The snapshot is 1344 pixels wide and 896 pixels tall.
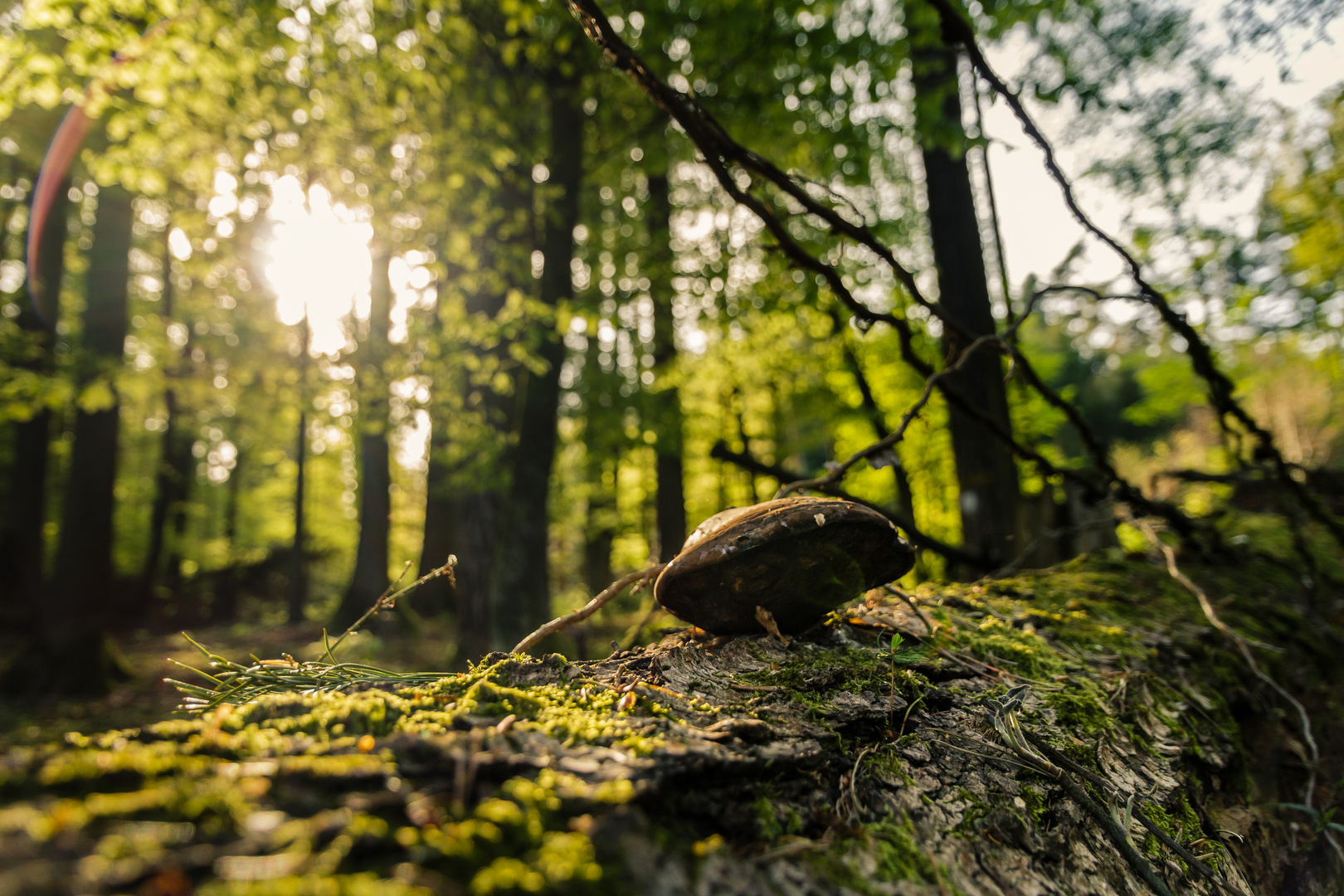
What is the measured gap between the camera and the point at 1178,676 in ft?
6.62

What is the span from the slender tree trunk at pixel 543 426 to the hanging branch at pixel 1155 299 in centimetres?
572

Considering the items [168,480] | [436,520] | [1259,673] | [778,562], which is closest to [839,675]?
[778,562]

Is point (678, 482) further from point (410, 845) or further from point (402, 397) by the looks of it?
point (410, 845)

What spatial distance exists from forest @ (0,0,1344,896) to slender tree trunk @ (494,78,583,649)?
6cm

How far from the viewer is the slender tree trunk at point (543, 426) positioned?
6.71 metres

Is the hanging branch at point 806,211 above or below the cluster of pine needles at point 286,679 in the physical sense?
above

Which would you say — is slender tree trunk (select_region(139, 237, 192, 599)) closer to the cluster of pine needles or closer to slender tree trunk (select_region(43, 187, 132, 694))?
slender tree trunk (select_region(43, 187, 132, 694))

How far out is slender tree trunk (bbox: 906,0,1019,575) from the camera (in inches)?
217

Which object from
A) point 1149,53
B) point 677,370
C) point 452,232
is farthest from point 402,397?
point 1149,53

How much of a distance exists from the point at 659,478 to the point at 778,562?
1017 cm

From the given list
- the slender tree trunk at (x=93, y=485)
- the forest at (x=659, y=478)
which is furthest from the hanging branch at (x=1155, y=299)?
the slender tree trunk at (x=93, y=485)

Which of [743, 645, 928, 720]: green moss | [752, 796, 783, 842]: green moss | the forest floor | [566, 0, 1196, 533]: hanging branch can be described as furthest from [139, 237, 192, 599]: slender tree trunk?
[752, 796, 783, 842]: green moss

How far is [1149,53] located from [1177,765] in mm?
7922

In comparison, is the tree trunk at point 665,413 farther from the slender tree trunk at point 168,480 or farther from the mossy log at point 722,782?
the slender tree trunk at point 168,480
